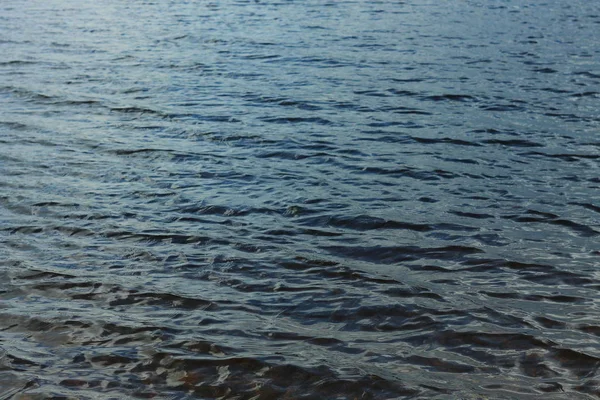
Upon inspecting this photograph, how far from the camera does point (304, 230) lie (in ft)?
32.7

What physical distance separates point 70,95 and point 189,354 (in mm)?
13488

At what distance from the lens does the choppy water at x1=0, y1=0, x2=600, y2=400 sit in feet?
21.9

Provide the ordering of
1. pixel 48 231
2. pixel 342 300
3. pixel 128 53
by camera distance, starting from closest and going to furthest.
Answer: pixel 342 300 → pixel 48 231 → pixel 128 53

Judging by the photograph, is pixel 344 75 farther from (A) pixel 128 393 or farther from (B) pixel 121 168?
(A) pixel 128 393

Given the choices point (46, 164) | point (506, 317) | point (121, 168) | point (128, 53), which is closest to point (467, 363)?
point (506, 317)

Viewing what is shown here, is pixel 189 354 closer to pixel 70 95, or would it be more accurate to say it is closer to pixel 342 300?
pixel 342 300

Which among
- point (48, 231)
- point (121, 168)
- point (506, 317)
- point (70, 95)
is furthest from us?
point (70, 95)

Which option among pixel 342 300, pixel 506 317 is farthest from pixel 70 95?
pixel 506 317

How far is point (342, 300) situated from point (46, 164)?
724 centimetres

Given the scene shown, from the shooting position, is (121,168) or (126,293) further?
(121,168)

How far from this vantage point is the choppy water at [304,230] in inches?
263

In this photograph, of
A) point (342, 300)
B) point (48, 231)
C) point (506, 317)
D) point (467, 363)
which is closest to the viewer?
point (467, 363)

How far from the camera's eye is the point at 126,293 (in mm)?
8078

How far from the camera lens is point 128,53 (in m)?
25.6
